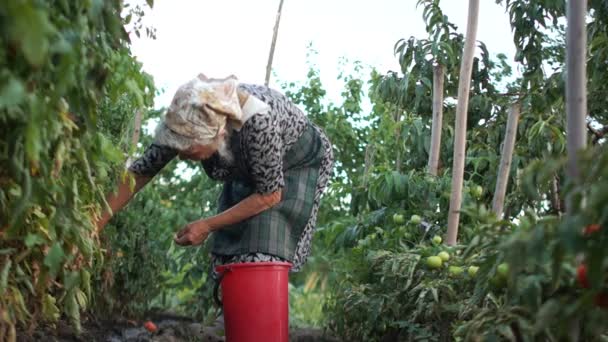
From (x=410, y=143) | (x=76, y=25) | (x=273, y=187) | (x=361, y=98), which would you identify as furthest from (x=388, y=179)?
(x=76, y=25)

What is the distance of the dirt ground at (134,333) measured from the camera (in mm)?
3157

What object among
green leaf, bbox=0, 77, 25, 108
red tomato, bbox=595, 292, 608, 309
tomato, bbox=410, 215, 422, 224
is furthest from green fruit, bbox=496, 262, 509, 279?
tomato, bbox=410, 215, 422, 224

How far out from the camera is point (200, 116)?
264 cm

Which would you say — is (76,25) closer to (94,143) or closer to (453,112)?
(94,143)

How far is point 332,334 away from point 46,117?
101 inches

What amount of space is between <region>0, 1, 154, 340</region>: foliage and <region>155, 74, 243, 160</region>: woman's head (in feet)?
1.05

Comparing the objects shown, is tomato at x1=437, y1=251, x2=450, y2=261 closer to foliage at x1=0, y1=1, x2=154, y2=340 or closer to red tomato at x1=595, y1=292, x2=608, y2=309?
foliage at x1=0, y1=1, x2=154, y2=340

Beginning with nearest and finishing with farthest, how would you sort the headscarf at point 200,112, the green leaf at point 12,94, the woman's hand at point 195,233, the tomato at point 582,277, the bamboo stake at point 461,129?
1. the green leaf at point 12,94
2. the tomato at point 582,277
3. the headscarf at point 200,112
4. the woman's hand at point 195,233
5. the bamboo stake at point 461,129

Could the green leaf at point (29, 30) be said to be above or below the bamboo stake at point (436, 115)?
below

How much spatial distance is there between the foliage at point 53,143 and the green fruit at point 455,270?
1136mm

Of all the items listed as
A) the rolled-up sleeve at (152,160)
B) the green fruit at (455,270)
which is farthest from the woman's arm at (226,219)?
the green fruit at (455,270)

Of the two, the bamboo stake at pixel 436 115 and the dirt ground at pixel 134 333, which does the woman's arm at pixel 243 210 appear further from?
the bamboo stake at pixel 436 115

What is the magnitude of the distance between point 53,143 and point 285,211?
1.31 metres

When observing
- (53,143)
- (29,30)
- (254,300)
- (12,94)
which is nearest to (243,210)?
(254,300)
